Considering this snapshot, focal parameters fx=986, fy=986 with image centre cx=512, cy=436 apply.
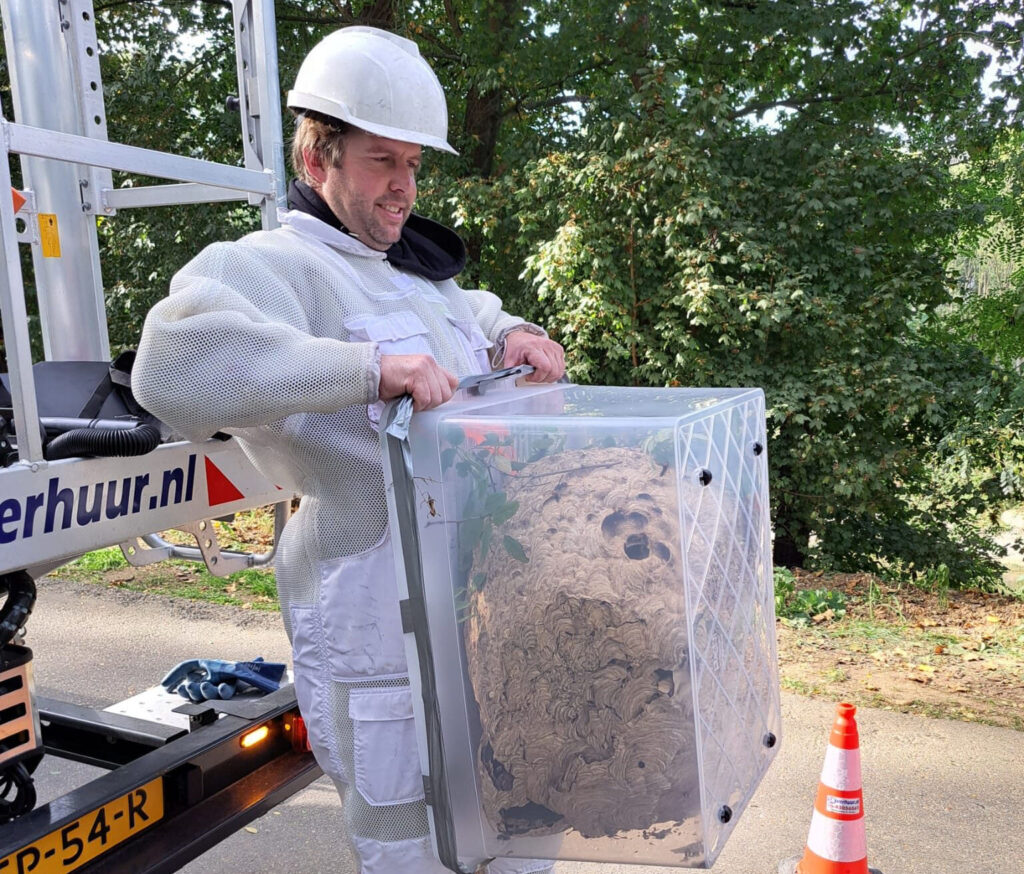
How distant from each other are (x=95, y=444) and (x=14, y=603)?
345 mm

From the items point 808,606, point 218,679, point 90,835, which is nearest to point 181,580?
point 218,679

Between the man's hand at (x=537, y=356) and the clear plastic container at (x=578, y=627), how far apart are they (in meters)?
0.47

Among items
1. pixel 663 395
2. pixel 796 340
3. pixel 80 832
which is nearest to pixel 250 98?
pixel 663 395

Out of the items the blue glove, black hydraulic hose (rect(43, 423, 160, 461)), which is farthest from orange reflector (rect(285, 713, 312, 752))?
black hydraulic hose (rect(43, 423, 160, 461))

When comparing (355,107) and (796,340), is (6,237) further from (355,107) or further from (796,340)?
(796,340)

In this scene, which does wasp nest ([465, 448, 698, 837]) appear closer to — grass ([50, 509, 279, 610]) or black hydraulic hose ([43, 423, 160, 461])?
black hydraulic hose ([43, 423, 160, 461])

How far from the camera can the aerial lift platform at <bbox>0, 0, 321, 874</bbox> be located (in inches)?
75.2

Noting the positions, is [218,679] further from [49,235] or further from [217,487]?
[49,235]

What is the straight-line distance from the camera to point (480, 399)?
1.84 m

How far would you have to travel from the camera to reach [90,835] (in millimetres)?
1954

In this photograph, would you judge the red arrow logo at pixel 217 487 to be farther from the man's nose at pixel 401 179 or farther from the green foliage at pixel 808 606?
the green foliage at pixel 808 606

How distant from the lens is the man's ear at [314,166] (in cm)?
195

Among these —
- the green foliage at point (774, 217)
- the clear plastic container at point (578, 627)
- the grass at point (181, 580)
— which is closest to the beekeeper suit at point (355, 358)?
the clear plastic container at point (578, 627)

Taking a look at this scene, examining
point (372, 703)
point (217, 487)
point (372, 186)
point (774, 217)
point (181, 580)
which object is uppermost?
point (774, 217)
